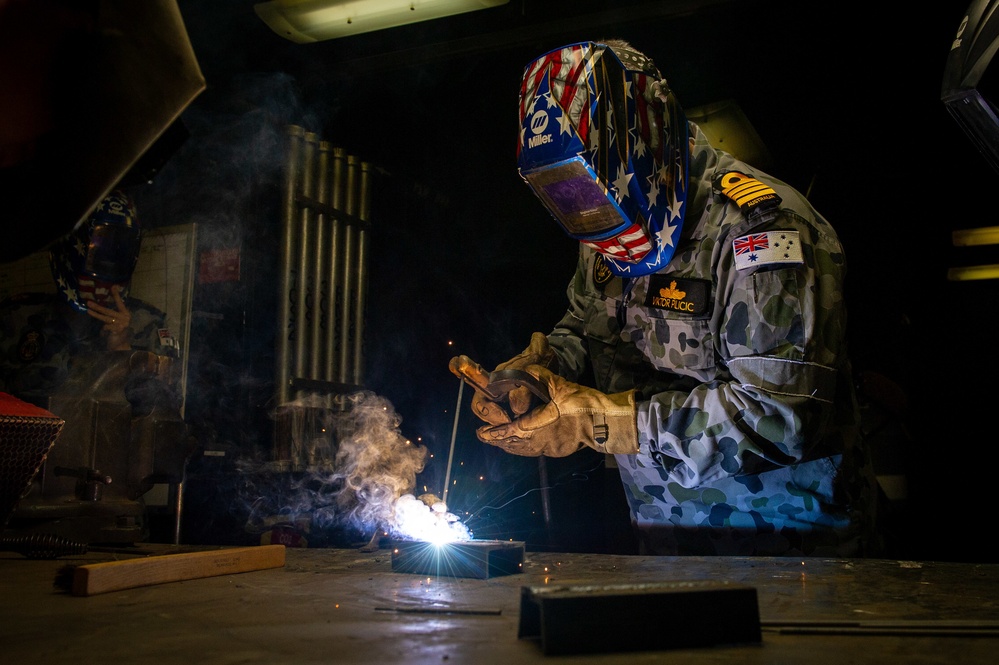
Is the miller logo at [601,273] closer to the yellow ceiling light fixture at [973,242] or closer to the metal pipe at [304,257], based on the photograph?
the metal pipe at [304,257]

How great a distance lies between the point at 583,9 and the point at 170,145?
2171 millimetres

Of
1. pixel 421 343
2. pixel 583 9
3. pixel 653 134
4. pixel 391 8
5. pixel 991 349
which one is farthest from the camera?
pixel 421 343

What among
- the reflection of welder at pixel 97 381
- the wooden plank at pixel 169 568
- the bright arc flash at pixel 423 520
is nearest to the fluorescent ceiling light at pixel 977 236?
the bright arc flash at pixel 423 520

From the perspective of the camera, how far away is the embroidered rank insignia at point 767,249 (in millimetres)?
2184

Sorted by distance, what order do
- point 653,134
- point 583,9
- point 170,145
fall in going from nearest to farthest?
point 170,145, point 653,134, point 583,9

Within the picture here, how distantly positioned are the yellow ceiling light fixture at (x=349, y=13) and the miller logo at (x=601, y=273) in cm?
124

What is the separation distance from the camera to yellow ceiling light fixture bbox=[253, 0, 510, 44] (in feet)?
10.4

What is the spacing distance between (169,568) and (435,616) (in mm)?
812

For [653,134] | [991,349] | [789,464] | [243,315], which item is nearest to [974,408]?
[991,349]

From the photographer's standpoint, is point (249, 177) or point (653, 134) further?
point (249, 177)

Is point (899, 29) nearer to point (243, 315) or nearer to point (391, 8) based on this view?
point (391, 8)

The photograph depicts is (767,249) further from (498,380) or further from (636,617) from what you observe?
(636,617)

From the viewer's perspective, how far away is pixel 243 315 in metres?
4.59

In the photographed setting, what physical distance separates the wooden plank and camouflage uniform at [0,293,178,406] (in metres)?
3.19
